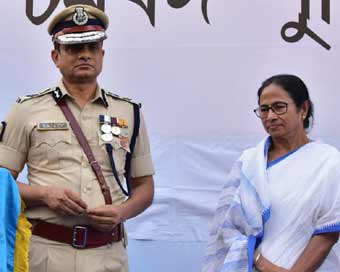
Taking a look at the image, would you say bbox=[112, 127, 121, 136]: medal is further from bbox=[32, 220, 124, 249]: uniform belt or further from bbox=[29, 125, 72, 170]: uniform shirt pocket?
bbox=[32, 220, 124, 249]: uniform belt

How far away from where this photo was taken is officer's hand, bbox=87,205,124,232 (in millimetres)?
1900

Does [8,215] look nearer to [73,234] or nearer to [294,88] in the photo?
[73,234]

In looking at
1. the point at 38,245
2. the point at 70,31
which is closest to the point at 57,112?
the point at 70,31

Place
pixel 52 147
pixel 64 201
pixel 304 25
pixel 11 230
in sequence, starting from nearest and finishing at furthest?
pixel 11 230 < pixel 64 201 < pixel 52 147 < pixel 304 25

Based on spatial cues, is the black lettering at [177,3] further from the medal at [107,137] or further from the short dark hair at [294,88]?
the medal at [107,137]

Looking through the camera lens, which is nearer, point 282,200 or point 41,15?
point 282,200

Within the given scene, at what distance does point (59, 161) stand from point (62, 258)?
286mm

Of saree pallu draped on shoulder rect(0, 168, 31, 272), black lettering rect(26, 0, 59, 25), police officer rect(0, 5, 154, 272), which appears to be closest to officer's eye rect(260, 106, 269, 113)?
police officer rect(0, 5, 154, 272)

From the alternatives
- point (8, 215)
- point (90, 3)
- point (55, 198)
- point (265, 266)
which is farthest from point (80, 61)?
point (265, 266)

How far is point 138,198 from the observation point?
6.89ft

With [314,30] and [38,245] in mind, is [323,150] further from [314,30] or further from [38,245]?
[38,245]

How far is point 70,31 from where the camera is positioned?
2.05 m

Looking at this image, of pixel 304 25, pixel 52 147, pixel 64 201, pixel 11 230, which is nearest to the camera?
pixel 11 230

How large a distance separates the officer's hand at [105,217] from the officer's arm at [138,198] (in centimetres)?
4
